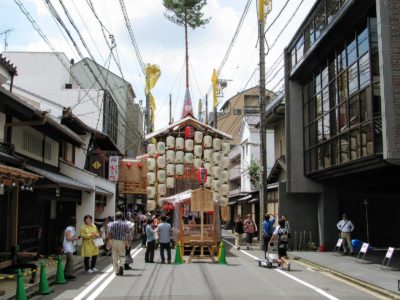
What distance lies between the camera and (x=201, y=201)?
67.2 ft

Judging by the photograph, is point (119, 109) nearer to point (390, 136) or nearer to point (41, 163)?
point (41, 163)

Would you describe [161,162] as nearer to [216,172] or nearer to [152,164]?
[152,164]

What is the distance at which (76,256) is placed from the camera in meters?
20.3

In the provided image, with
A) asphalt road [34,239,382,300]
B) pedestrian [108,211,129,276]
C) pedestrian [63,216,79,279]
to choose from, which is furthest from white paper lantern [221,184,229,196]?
pedestrian [63,216,79,279]

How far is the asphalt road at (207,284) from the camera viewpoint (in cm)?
1133

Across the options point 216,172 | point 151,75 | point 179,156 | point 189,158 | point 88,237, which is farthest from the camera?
point 151,75

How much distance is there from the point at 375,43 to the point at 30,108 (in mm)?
11117

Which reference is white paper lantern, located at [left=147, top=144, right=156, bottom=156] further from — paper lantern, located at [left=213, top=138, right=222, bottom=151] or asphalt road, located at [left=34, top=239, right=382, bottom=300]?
asphalt road, located at [left=34, top=239, right=382, bottom=300]

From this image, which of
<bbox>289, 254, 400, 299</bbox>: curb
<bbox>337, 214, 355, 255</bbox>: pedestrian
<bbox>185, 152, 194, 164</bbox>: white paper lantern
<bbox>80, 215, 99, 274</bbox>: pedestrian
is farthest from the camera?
<bbox>185, 152, 194, 164</bbox>: white paper lantern

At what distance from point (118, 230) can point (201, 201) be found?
223 inches

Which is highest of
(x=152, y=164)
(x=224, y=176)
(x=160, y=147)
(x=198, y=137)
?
(x=198, y=137)

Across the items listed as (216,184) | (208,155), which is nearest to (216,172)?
(216,184)

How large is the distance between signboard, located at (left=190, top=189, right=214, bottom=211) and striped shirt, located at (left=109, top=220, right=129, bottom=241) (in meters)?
5.17

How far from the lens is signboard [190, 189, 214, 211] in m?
20.4
